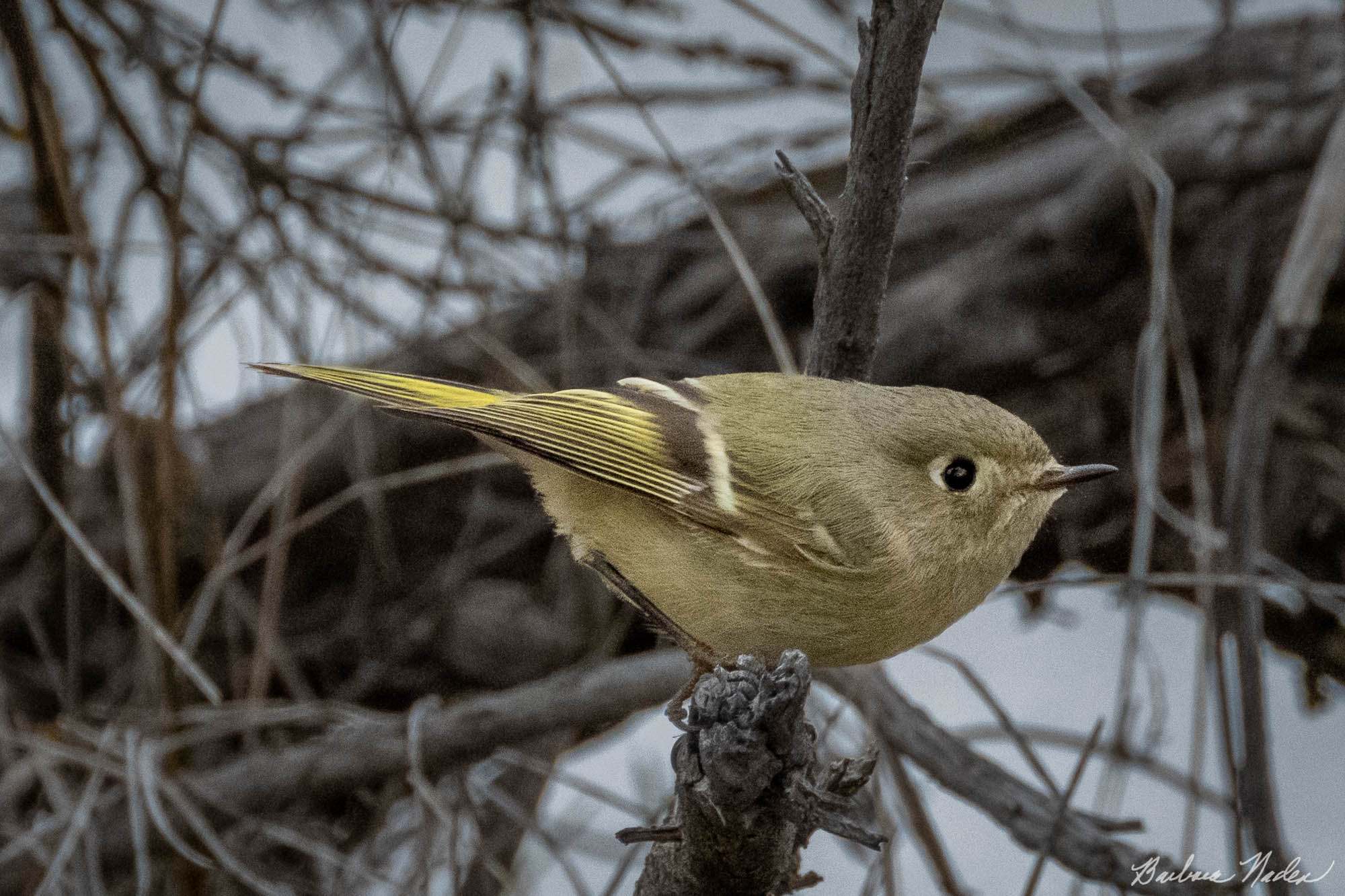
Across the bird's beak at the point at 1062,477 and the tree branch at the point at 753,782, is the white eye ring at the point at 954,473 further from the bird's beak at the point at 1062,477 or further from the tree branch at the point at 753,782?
the tree branch at the point at 753,782

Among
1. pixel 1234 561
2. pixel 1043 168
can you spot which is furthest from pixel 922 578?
pixel 1043 168

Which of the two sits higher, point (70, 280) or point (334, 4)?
point (334, 4)

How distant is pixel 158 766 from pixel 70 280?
0.97 m

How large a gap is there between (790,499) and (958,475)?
192 millimetres

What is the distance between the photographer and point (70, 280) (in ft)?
8.02

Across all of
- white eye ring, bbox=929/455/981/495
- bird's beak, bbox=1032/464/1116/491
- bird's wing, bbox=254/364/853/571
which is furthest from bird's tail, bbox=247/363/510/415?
bird's beak, bbox=1032/464/1116/491

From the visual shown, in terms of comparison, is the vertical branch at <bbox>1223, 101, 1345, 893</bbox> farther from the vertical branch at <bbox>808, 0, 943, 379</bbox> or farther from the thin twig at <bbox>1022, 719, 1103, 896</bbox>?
the vertical branch at <bbox>808, 0, 943, 379</bbox>

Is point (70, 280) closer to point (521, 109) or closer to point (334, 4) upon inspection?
point (334, 4)

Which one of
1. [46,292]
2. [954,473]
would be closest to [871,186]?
[954,473]

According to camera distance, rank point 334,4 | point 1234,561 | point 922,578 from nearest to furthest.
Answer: point 922,578, point 1234,561, point 334,4

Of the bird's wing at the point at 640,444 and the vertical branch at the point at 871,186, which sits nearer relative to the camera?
the vertical branch at the point at 871,186

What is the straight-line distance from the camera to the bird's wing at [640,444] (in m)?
1.32

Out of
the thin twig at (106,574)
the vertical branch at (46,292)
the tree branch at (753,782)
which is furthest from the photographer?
the vertical branch at (46,292)

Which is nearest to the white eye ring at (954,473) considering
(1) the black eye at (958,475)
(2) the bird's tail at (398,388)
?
(1) the black eye at (958,475)
